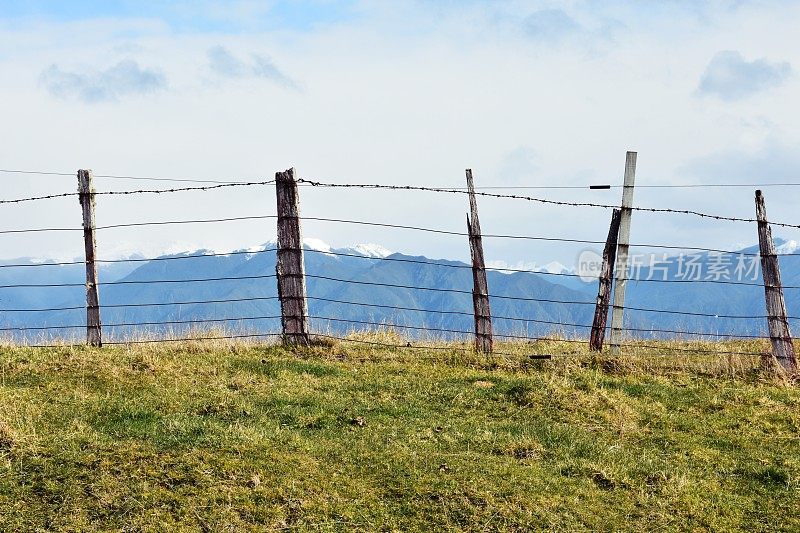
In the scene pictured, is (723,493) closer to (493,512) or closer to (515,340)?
(493,512)

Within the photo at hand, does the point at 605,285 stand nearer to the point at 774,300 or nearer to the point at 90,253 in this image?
the point at 774,300

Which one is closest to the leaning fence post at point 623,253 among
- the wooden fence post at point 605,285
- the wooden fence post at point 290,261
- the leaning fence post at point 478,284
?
the wooden fence post at point 605,285

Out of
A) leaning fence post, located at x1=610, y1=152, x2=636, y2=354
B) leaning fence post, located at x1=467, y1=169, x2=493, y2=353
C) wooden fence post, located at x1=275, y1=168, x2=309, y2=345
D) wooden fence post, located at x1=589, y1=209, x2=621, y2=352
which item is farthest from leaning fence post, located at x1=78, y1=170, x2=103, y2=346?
leaning fence post, located at x1=610, y1=152, x2=636, y2=354

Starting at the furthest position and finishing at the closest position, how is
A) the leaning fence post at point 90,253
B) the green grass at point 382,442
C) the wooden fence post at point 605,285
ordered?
the wooden fence post at point 605,285 < the leaning fence post at point 90,253 < the green grass at point 382,442

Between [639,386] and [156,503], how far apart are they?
899cm

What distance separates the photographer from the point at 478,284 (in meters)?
16.0

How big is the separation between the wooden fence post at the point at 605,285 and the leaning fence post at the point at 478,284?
229 centimetres

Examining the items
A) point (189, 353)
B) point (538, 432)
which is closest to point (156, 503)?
point (538, 432)

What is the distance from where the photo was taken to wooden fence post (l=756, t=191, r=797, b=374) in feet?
51.9

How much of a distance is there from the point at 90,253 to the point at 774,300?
536 inches

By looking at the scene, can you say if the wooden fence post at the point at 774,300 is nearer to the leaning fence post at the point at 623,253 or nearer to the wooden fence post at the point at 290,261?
A: the leaning fence post at the point at 623,253

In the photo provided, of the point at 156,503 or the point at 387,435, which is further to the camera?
the point at 387,435

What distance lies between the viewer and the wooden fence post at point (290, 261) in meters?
15.5

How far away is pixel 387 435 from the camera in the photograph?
33.7 ft
